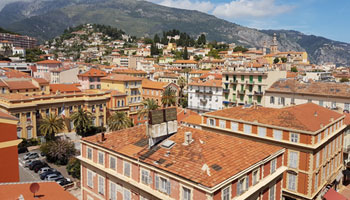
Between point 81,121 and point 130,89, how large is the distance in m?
21.5

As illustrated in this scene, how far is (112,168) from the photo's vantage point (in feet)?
78.2

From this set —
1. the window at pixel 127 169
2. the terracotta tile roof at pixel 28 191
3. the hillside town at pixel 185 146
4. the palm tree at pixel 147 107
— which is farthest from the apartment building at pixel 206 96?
the terracotta tile roof at pixel 28 191

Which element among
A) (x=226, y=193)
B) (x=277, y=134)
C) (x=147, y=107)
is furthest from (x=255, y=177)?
(x=147, y=107)

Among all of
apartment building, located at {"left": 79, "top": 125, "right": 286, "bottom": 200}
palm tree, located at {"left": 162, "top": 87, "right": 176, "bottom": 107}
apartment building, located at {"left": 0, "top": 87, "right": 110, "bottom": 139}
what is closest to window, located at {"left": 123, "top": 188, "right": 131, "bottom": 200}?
A: apartment building, located at {"left": 79, "top": 125, "right": 286, "bottom": 200}

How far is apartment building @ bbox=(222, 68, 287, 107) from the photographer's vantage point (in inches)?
2552

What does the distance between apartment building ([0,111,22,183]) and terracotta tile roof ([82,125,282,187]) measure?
662 centimetres

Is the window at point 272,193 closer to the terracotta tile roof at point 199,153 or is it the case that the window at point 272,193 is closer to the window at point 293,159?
the terracotta tile roof at point 199,153

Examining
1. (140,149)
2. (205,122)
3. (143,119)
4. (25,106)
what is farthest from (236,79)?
(140,149)

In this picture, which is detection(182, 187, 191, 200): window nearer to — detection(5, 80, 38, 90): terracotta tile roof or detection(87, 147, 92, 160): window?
detection(87, 147, 92, 160): window

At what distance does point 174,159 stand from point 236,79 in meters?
54.5

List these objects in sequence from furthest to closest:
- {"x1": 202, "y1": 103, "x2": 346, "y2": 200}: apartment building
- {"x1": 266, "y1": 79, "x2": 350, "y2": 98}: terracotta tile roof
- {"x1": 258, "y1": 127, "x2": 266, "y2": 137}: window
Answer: {"x1": 266, "y1": 79, "x2": 350, "y2": 98}: terracotta tile roof → {"x1": 258, "y1": 127, "x2": 266, "y2": 137}: window → {"x1": 202, "y1": 103, "x2": 346, "y2": 200}: apartment building

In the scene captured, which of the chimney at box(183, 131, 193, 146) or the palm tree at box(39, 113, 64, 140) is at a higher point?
the chimney at box(183, 131, 193, 146)

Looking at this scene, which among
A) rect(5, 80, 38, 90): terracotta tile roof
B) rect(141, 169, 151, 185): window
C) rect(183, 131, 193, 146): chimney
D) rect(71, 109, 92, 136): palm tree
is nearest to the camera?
rect(141, 169, 151, 185): window

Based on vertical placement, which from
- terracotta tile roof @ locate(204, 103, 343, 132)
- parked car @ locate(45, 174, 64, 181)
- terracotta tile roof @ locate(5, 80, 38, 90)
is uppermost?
terracotta tile roof @ locate(5, 80, 38, 90)
